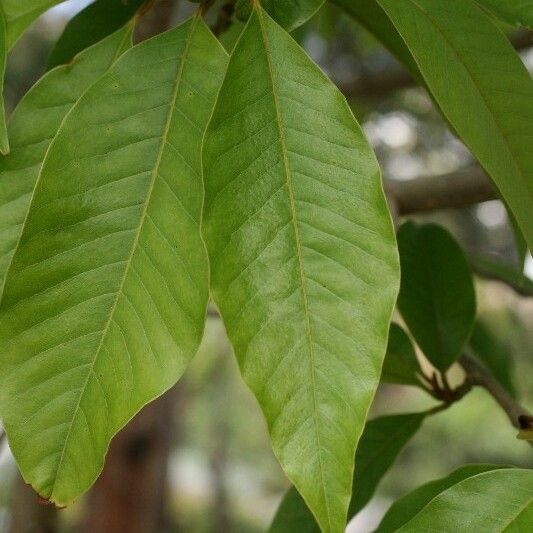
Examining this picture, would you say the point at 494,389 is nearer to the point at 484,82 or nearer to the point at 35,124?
the point at 484,82

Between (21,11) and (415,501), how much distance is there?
51 cm

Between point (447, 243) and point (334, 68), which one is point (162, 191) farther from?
point (334, 68)

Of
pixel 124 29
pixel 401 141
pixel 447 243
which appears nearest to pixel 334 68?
pixel 401 141

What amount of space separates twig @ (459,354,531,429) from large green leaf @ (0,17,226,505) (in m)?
0.33

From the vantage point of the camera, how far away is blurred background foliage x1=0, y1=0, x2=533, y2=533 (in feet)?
7.22

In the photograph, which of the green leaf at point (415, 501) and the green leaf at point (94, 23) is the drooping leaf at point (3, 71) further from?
the green leaf at point (415, 501)

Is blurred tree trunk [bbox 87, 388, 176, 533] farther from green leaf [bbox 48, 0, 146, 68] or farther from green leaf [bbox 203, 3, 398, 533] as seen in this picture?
green leaf [bbox 203, 3, 398, 533]

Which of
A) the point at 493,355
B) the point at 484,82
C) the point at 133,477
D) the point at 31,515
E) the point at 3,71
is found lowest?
the point at 133,477

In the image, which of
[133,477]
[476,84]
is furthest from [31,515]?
[476,84]

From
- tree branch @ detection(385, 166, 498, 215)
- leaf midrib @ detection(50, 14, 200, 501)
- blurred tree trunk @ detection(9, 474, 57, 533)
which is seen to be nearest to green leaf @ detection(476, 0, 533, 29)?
leaf midrib @ detection(50, 14, 200, 501)

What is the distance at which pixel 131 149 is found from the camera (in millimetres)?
627

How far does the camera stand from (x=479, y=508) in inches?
23.9

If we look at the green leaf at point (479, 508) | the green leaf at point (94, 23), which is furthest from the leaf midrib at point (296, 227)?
the green leaf at point (94, 23)

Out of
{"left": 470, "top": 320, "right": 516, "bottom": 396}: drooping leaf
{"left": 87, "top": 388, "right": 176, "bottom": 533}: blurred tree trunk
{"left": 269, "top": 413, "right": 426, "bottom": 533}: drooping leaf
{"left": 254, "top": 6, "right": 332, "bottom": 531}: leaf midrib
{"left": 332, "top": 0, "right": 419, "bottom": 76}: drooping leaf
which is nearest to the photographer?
{"left": 254, "top": 6, "right": 332, "bottom": 531}: leaf midrib
